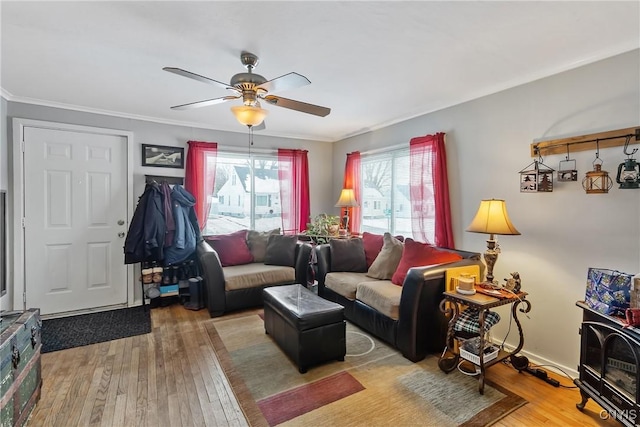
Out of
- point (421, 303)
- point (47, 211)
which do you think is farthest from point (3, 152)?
point (421, 303)

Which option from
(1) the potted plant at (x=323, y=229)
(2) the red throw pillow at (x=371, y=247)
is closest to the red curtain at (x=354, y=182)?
(1) the potted plant at (x=323, y=229)

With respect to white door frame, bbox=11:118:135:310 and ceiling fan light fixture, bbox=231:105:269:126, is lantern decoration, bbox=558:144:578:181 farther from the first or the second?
white door frame, bbox=11:118:135:310

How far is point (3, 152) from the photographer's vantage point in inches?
121

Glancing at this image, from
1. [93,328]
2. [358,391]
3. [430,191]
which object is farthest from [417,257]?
[93,328]

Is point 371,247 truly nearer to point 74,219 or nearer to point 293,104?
point 293,104

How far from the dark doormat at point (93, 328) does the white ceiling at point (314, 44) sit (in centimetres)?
234

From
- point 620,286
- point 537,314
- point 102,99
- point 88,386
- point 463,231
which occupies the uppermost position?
point 102,99

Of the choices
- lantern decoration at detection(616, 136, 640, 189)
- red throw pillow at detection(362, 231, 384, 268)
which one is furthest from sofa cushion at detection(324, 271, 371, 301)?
lantern decoration at detection(616, 136, 640, 189)

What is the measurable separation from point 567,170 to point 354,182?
268cm

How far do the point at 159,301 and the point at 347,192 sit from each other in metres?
2.83

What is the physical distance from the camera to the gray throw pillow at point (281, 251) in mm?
3980

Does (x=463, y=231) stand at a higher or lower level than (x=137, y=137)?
lower

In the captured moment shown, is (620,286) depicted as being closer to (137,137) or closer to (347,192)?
(347,192)

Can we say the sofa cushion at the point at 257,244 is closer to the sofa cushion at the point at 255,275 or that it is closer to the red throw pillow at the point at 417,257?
the sofa cushion at the point at 255,275
